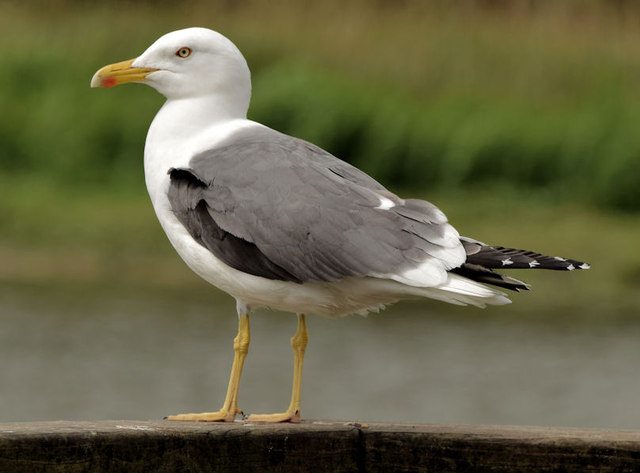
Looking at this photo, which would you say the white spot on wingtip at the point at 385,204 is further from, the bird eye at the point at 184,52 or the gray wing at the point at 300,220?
the bird eye at the point at 184,52

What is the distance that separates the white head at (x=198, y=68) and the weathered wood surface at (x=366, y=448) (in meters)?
0.95

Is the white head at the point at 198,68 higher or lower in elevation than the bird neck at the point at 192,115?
higher

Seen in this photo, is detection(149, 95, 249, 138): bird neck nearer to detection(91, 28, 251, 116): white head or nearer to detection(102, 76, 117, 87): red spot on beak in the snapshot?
detection(91, 28, 251, 116): white head

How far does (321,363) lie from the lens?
7008 millimetres

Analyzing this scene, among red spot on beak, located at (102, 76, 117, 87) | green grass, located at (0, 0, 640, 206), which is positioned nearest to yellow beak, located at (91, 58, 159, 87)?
red spot on beak, located at (102, 76, 117, 87)

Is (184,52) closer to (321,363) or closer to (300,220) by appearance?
(300,220)

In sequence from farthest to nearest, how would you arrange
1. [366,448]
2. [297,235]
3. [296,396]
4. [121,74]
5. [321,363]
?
1. [321,363]
2. [121,74]
3. [296,396]
4. [297,235]
5. [366,448]

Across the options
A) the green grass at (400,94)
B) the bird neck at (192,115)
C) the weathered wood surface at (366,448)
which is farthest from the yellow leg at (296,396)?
the green grass at (400,94)

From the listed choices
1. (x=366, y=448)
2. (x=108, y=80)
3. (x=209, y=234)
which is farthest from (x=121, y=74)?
(x=366, y=448)

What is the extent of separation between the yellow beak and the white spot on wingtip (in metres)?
0.75

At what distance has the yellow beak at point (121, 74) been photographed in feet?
12.2

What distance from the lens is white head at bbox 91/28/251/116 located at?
3.67m

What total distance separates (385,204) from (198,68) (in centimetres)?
66

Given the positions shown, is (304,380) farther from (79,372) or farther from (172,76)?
(172,76)
